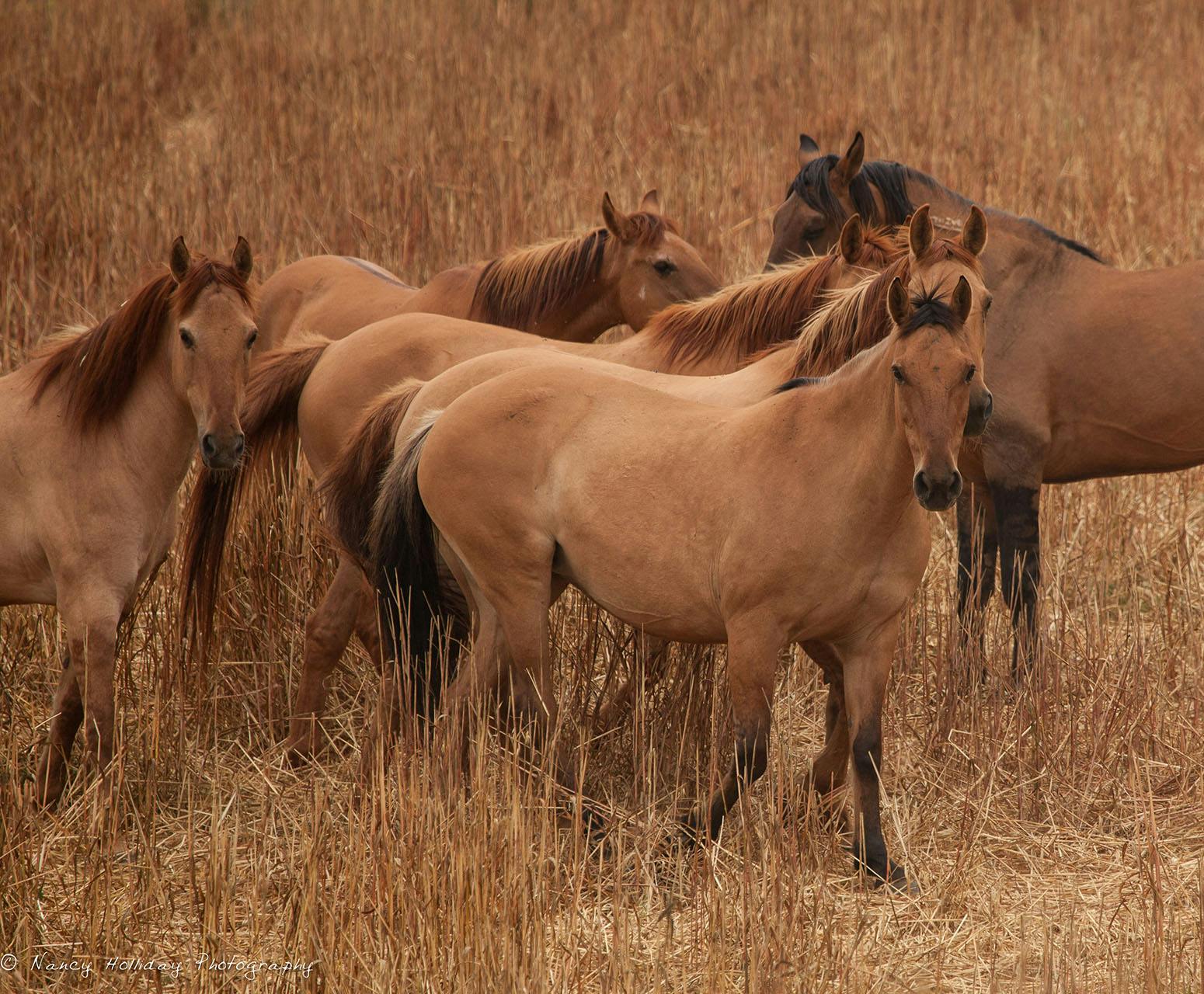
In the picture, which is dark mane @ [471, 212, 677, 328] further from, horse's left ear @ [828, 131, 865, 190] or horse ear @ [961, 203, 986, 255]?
horse ear @ [961, 203, 986, 255]

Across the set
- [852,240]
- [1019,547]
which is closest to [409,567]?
[852,240]

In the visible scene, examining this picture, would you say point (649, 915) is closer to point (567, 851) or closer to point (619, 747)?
point (567, 851)

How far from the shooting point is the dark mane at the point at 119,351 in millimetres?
4180

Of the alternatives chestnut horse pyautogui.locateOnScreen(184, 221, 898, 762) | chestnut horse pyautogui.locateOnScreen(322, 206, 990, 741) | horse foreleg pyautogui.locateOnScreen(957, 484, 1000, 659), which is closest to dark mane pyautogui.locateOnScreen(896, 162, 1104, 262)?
chestnut horse pyautogui.locateOnScreen(184, 221, 898, 762)

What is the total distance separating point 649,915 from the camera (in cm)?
346

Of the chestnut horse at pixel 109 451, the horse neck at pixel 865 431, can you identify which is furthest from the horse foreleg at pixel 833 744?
the chestnut horse at pixel 109 451

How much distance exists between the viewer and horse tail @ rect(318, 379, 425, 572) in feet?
14.9

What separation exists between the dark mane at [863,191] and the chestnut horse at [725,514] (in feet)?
6.62

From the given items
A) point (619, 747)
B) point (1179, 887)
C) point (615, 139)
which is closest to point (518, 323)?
point (619, 747)

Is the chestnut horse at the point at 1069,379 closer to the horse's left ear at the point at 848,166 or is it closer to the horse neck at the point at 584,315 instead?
the horse's left ear at the point at 848,166

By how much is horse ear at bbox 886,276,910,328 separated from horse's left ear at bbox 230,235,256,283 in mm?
2006

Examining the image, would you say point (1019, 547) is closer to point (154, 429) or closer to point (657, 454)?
point (657, 454)

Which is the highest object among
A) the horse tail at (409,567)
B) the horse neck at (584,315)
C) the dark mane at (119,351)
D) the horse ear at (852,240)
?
the horse ear at (852,240)

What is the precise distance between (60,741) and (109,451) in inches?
35.1
